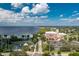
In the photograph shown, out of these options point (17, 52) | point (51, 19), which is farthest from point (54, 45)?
point (17, 52)

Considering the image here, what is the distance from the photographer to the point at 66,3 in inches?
65.4

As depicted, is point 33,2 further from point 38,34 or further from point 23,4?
point 38,34

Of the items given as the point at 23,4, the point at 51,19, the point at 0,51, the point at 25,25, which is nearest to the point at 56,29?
the point at 51,19

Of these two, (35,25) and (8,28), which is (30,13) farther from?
(8,28)

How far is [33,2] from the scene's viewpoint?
1674mm

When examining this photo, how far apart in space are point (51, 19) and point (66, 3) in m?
0.23

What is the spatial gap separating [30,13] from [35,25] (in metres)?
0.14

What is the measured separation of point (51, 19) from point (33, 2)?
0.86ft

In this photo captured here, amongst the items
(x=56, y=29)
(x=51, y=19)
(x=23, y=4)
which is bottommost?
(x=56, y=29)

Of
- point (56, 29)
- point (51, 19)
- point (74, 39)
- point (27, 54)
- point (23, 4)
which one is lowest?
point (27, 54)

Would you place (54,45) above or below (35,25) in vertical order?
below

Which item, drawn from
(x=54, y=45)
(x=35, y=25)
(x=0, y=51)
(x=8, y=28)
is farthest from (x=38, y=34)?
(x=0, y=51)

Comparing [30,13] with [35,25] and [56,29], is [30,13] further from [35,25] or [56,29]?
[56,29]

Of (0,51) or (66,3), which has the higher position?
(66,3)
